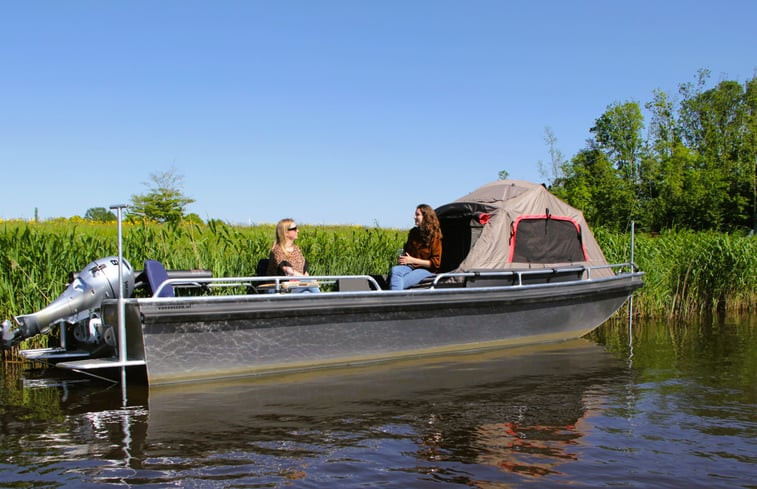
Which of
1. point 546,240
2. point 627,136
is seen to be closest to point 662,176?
point 627,136

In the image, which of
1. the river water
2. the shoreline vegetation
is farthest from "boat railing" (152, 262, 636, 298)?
the shoreline vegetation

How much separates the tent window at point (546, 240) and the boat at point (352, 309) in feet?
0.07

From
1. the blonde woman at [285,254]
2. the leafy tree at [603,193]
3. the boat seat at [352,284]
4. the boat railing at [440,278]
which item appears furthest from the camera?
the leafy tree at [603,193]

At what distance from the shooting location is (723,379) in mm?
7910

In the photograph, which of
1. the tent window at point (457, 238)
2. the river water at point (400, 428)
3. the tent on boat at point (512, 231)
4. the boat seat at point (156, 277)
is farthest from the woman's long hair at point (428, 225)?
the boat seat at point (156, 277)

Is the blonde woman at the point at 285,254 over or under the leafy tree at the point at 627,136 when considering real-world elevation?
under

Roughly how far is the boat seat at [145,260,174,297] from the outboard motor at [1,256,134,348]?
0.22 m

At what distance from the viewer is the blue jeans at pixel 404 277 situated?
876 cm

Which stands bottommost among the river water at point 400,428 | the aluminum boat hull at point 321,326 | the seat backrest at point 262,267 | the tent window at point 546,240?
the river water at point 400,428

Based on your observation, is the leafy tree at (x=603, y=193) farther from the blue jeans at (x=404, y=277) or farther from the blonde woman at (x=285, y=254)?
the blonde woman at (x=285, y=254)

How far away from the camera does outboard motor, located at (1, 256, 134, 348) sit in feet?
23.7

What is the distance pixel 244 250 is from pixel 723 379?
7.00 meters

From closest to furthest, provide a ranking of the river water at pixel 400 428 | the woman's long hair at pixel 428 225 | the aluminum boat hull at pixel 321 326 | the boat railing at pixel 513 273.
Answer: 1. the river water at pixel 400 428
2. the aluminum boat hull at pixel 321 326
3. the boat railing at pixel 513 273
4. the woman's long hair at pixel 428 225

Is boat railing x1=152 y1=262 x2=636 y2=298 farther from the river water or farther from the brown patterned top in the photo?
the river water
